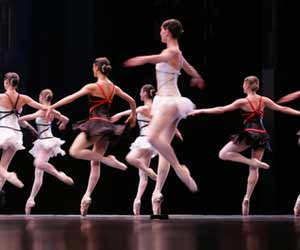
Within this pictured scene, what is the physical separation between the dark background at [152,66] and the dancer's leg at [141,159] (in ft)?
6.92

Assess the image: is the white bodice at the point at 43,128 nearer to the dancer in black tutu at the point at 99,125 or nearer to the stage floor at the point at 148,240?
the dancer in black tutu at the point at 99,125

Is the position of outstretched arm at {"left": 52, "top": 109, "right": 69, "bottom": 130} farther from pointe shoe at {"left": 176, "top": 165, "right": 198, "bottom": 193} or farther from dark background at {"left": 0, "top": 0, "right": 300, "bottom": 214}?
pointe shoe at {"left": 176, "top": 165, "right": 198, "bottom": 193}

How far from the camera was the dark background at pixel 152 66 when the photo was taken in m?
11.9

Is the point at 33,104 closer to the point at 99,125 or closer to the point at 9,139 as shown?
the point at 9,139

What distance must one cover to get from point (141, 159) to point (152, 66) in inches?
101

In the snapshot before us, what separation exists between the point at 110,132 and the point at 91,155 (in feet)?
1.04

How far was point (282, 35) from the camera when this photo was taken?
1206 centimetres

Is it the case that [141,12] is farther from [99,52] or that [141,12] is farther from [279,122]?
[279,122]

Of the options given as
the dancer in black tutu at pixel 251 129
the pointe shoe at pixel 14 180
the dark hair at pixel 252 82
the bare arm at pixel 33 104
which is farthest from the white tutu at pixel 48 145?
the dark hair at pixel 252 82

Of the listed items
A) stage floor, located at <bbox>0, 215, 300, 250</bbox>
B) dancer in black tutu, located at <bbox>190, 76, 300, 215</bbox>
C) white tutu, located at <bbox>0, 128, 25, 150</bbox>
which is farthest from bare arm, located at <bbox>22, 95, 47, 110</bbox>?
stage floor, located at <bbox>0, 215, 300, 250</bbox>

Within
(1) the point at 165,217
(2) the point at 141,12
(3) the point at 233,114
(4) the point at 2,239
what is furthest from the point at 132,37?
(4) the point at 2,239

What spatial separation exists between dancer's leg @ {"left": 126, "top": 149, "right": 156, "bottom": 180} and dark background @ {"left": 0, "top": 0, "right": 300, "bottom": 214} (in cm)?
211

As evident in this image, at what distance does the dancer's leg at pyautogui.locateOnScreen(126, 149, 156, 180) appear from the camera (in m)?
9.55

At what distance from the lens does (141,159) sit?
9.91 m
